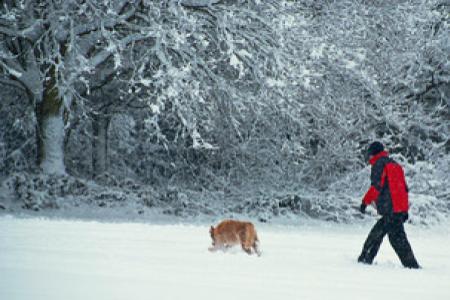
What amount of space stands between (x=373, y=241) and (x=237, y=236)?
1.79m

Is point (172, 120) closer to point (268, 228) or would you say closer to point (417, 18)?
point (268, 228)

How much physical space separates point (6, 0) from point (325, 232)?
9629 millimetres

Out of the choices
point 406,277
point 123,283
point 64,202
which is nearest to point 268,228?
point 64,202

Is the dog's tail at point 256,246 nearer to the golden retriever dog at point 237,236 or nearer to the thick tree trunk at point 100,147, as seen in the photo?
the golden retriever dog at point 237,236

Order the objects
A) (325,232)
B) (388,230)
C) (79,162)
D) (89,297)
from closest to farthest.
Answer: (89,297) < (388,230) < (325,232) < (79,162)

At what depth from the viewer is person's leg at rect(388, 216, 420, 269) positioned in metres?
8.12

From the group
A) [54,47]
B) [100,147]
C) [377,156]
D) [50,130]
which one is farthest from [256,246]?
[100,147]

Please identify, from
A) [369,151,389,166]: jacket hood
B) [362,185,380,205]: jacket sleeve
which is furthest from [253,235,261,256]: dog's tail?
[369,151,389,166]: jacket hood

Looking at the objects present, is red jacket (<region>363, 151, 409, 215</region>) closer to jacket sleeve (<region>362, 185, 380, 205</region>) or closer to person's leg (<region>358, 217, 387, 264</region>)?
jacket sleeve (<region>362, 185, 380, 205</region>)

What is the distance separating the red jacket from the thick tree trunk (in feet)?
41.9

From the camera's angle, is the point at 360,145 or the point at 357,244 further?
the point at 360,145

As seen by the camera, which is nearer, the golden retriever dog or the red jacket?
the red jacket

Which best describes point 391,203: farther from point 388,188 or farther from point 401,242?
point 401,242

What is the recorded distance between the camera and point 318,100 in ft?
50.0
